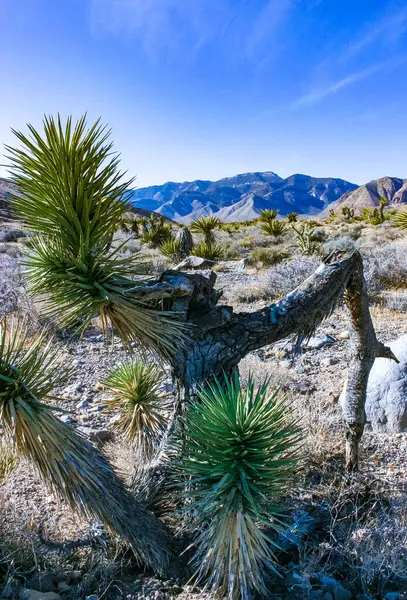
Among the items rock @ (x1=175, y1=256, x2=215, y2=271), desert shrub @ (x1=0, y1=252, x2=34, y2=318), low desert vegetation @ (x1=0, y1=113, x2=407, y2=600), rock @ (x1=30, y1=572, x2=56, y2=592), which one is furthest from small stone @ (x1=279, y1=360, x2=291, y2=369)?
desert shrub @ (x1=0, y1=252, x2=34, y2=318)

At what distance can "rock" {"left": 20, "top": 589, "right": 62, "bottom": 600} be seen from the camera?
190 centimetres

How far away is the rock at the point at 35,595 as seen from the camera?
1896 mm

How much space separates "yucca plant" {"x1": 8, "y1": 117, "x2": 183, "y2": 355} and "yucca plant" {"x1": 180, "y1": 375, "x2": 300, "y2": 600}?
69cm

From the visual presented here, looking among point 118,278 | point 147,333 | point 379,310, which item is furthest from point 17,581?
point 379,310

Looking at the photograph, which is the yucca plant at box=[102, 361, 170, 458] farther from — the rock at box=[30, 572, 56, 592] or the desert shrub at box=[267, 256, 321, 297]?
the desert shrub at box=[267, 256, 321, 297]

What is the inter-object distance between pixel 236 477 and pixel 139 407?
160 cm

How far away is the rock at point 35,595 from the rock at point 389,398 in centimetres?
287

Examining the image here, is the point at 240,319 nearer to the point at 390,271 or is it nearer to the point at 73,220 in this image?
the point at 73,220

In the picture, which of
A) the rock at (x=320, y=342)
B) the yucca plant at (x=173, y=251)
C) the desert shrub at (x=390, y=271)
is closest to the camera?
the rock at (x=320, y=342)

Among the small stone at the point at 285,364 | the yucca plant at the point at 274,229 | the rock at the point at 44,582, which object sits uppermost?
the yucca plant at the point at 274,229

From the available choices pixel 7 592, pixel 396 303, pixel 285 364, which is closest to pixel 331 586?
pixel 7 592

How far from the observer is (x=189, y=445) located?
1.97 m

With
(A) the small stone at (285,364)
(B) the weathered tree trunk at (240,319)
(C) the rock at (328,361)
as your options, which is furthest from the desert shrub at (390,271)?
(B) the weathered tree trunk at (240,319)

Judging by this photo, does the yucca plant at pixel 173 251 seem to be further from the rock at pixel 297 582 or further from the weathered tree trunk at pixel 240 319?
the rock at pixel 297 582
